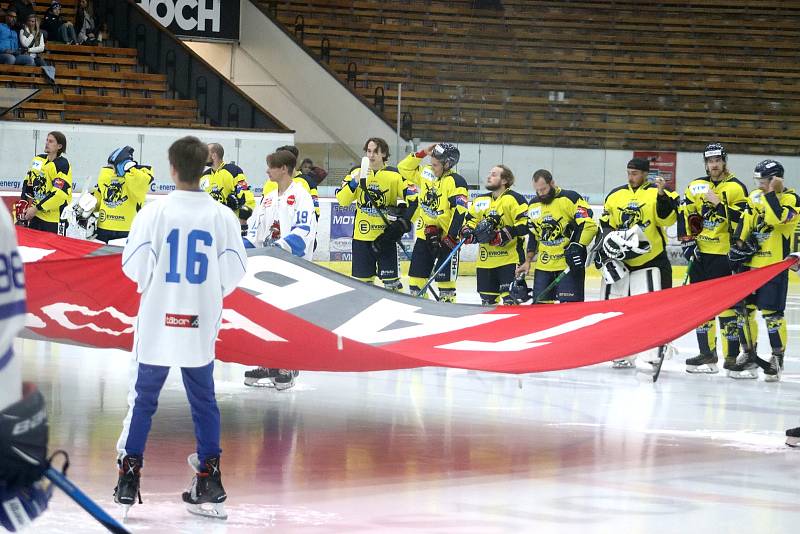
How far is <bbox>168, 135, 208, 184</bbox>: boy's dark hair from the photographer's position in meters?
4.37

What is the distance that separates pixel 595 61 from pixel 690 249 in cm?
1425

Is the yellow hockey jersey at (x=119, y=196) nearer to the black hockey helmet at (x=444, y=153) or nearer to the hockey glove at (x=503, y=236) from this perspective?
the black hockey helmet at (x=444, y=153)

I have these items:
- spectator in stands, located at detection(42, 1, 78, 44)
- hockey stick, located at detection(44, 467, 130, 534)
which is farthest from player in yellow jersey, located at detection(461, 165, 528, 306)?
spectator in stands, located at detection(42, 1, 78, 44)

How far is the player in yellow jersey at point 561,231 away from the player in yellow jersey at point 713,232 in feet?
2.25

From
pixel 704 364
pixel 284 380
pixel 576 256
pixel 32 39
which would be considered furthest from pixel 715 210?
pixel 32 39

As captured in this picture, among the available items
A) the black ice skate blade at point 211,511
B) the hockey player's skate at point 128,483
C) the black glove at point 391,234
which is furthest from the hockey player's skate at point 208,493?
the black glove at point 391,234

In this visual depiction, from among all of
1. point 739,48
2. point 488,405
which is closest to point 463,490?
point 488,405

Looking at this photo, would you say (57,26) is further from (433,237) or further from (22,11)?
(433,237)

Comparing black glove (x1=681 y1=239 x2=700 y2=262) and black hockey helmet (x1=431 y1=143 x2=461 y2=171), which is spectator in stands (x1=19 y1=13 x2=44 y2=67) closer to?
black hockey helmet (x1=431 y1=143 x2=461 y2=171)

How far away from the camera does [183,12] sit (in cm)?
2164

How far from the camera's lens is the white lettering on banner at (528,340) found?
588cm

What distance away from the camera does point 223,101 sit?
19359 millimetres

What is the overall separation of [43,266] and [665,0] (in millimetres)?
19197

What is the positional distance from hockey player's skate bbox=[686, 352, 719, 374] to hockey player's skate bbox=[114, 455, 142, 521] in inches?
208
